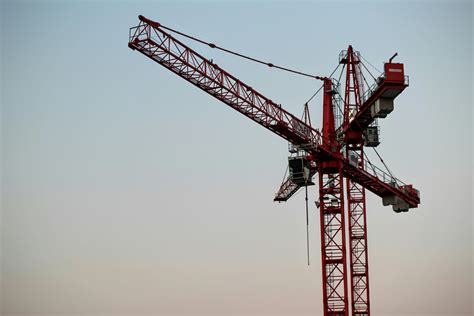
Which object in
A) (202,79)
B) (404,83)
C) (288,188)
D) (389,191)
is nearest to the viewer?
(404,83)

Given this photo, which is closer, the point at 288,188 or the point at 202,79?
the point at 202,79

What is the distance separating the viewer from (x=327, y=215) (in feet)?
226

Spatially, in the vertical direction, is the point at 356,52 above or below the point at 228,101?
above

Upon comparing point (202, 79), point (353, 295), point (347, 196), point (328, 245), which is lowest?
point (353, 295)

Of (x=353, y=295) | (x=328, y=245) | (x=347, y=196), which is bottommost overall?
(x=353, y=295)

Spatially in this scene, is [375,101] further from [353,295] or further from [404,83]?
[353,295]

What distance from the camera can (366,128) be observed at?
69.6m

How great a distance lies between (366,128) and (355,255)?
552 inches

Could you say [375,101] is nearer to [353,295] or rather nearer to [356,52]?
[356,52]

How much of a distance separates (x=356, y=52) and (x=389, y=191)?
45.9 feet

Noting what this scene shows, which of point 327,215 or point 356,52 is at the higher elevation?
point 356,52

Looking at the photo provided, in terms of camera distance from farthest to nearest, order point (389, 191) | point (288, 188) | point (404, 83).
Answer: point (288, 188) < point (389, 191) < point (404, 83)

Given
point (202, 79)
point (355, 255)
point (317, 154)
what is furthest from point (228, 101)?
point (355, 255)

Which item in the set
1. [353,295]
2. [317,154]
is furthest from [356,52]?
[353,295]
